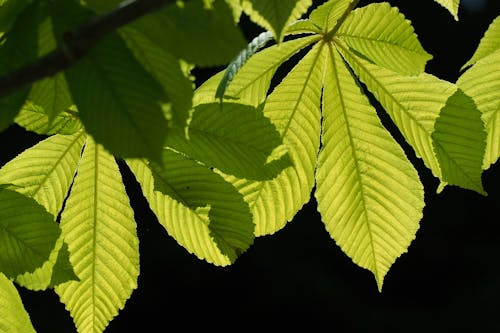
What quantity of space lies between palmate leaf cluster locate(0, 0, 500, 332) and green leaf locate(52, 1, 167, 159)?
0.89 feet

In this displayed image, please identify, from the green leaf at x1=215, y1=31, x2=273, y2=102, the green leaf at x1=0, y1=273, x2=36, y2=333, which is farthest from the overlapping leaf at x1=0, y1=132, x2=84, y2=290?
the green leaf at x1=215, y1=31, x2=273, y2=102

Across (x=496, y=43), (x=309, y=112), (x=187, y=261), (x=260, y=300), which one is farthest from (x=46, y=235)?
(x=260, y=300)

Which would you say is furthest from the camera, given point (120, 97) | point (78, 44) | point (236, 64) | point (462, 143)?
point (462, 143)

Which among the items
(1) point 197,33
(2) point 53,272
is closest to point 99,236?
(2) point 53,272

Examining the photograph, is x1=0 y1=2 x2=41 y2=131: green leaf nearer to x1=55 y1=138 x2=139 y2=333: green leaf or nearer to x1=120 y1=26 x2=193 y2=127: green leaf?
x1=120 y1=26 x2=193 y2=127: green leaf

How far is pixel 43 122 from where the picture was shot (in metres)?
1.02

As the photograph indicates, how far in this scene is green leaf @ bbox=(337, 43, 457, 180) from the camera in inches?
40.1

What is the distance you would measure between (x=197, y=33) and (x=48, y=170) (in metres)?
0.45

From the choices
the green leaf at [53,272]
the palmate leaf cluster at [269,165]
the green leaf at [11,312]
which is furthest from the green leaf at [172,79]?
the green leaf at [11,312]

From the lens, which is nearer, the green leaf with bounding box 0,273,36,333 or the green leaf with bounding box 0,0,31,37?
the green leaf with bounding box 0,0,31,37

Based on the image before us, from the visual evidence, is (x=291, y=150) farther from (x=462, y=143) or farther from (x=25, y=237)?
(x=25, y=237)

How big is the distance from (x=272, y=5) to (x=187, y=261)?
773cm

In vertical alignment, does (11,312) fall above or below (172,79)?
below

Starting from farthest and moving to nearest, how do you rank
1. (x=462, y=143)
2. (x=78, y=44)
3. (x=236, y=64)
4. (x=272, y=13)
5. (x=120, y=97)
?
(x=462, y=143) → (x=236, y=64) → (x=272, y=13) → (x=120, y=97) → (x=78, y=44)
